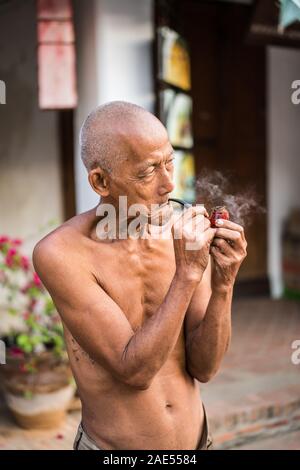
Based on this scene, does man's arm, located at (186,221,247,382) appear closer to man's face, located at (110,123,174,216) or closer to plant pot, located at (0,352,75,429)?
man's face, located at (110,123,174,216)

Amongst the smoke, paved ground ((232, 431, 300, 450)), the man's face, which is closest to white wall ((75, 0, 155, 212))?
paved ground ((232, 431, 300, 450))

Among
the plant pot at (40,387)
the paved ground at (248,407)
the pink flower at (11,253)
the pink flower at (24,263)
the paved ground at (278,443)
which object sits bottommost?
the paved ground at (278,443)

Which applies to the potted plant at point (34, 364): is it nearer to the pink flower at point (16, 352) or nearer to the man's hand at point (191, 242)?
the pink flower at point (16, 352)

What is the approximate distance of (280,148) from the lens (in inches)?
275

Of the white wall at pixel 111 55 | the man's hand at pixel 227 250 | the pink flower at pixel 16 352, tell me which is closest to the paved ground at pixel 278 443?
the pink flower at pixel 16 352

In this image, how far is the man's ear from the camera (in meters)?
1.51

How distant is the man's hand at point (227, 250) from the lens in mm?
1473

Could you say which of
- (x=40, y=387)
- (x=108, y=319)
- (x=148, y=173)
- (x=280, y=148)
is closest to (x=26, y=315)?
(x=40, y=387)

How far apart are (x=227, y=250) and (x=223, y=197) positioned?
272mm

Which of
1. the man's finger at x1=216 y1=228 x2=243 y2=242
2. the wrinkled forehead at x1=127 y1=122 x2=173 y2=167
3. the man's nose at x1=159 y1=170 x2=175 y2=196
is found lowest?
the man's finger at x1=216 y1=228 x2=243 y2=242

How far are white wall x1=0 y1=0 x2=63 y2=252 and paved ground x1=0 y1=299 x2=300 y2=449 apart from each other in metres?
1.66
